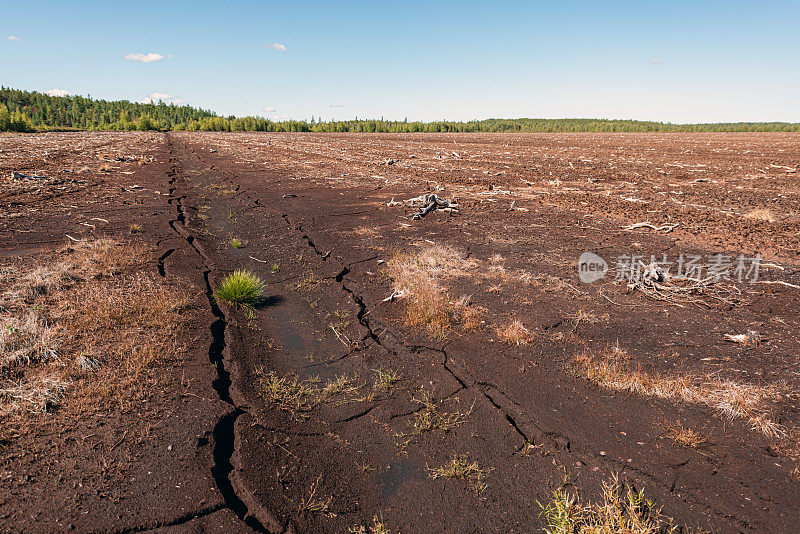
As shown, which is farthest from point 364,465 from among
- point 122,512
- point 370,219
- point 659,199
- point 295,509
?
point 659,199

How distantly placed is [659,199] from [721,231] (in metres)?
4.41

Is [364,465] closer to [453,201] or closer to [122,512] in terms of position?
[122,512]

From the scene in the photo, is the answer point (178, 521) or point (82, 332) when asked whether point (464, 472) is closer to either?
point (178, 521)

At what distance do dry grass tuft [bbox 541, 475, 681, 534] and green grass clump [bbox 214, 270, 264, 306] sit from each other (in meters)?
5.08

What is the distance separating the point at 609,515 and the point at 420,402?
1.96 metres

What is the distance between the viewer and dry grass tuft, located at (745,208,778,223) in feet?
35.8

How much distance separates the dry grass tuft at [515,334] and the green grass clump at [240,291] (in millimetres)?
3884

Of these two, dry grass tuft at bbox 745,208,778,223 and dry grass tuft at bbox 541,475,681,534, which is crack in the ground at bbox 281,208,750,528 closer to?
dry grass tuft at bbox 541,475,681,534

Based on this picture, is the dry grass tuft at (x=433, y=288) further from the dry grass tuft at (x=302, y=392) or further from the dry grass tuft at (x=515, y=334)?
the dry grass tuft at (x=302, y=392)

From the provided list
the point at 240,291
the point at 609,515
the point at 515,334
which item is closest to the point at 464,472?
the point at 609,515

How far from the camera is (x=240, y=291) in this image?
6.30 meters

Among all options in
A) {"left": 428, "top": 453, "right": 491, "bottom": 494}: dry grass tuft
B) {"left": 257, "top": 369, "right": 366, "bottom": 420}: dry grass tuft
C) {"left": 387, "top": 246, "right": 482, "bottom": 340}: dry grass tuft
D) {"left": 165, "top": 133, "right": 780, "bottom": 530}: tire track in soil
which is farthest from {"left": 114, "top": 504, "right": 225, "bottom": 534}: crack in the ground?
{"left": 387, "top": 246, "right": 482, "bottom": 340}: dry grass tuft

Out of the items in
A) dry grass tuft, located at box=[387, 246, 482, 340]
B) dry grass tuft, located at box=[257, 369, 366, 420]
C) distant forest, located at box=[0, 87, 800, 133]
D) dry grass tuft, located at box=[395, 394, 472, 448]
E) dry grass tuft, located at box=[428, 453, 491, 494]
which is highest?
distant forest, located at box=[0, 87, 800, 133]

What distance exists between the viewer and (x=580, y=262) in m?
8.16
